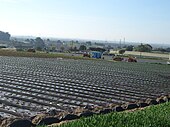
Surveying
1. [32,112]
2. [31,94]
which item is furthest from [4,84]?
[32,112]

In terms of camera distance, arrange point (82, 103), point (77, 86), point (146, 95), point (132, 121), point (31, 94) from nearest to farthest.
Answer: point (132, 121) → point (82, 103) → point (31, 94) → point (146, 95) → point (77, 86)

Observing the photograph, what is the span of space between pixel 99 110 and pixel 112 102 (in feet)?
8.03

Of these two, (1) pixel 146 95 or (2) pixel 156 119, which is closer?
(2) pixel 156 119

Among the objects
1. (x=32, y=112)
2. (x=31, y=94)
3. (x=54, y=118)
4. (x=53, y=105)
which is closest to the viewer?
(x=54, y=118)

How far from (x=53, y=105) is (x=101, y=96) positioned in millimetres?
3097

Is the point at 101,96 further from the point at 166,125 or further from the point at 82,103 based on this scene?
the point at 166,125

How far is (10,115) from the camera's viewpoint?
8734 mm

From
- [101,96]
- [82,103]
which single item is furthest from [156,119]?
[101,96]

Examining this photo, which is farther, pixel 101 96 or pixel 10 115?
pixel 101 96

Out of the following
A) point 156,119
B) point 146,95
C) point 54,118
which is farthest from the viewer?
point 146,95

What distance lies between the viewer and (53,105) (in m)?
10.6

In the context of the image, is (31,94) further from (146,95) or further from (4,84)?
(146,95)

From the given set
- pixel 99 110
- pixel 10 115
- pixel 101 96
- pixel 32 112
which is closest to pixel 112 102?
pixel 101 96

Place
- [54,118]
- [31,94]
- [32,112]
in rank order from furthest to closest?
[31,94]
[32,112]
[54,118]
